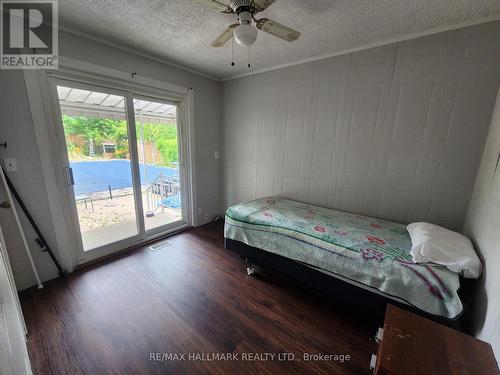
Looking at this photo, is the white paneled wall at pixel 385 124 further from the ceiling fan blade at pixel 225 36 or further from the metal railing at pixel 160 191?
the metal railing at pixel 160 191

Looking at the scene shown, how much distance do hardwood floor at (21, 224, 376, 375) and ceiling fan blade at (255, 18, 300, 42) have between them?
2226 millimetres

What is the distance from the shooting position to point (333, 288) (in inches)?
66.1

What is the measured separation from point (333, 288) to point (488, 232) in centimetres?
108

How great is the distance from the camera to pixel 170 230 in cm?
321

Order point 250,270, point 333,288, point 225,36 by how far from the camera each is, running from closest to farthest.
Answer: point 225,36 < point 333,288 < point 250,270

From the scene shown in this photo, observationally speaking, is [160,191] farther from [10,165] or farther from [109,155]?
[10,165]

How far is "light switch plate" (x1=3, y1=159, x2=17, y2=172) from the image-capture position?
1730mm

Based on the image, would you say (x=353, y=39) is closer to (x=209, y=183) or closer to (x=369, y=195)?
(x=369, y=195)

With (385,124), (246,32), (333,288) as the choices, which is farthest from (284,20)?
(333,288)

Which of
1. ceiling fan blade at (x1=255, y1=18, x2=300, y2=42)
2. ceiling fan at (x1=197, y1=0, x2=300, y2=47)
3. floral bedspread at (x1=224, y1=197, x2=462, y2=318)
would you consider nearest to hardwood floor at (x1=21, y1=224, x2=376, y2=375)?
floral bedspread at (x1=224, y1=197, x2=462, y2=318)

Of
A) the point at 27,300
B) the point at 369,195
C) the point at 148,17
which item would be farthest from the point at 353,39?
the point at 27,300

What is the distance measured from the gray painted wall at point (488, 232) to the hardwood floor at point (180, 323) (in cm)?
70

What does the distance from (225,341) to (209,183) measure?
2.48m

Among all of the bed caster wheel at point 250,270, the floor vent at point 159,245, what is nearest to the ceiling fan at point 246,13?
the bed caster wheel at point 250,270
